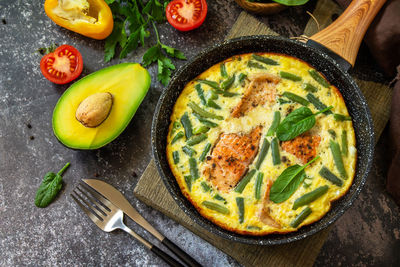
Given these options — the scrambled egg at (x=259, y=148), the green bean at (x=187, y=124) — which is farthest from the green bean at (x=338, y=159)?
the green bean at (x=187, y=124)

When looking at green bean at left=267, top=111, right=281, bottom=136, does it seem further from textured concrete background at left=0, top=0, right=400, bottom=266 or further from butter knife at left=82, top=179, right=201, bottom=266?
butter knife at left=82, top=179, right=201, bottom=266

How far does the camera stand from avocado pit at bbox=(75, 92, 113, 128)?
3199mm

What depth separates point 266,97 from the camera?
3092mm

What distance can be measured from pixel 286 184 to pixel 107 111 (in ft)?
5.17

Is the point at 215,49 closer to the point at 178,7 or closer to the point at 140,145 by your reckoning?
the point at 178,7

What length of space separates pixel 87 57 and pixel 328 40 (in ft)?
7.33

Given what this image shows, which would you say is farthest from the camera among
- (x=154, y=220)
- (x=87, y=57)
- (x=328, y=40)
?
(x=87, y=57)

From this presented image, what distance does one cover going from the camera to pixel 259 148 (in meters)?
3.00

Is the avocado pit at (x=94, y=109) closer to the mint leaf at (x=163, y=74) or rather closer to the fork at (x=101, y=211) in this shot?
the mint leaf at (x=163, y=74)

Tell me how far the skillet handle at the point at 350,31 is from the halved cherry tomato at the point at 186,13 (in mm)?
1094

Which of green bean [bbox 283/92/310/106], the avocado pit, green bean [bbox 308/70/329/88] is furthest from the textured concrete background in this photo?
green bean [bbox 283/92/310/106]

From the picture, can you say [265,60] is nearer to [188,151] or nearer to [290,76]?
[290,76]

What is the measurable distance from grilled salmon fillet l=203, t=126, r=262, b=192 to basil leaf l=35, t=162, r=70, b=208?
5.01 feet

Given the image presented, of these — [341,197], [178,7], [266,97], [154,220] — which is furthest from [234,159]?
[178,7]
